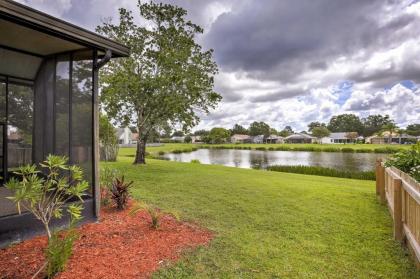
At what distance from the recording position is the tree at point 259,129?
3777 inches

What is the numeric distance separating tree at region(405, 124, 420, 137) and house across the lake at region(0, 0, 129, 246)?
87479 mm

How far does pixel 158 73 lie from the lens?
13.4 m

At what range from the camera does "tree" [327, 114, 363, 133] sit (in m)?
89.5

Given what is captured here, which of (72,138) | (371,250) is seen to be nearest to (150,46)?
(72,138)

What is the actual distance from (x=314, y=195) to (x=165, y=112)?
802 centimetres

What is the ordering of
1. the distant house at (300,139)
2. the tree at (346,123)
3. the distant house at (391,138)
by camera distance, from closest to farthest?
the distant house at (391,138) → the distant house at (300,139) → the tree at (346,123)

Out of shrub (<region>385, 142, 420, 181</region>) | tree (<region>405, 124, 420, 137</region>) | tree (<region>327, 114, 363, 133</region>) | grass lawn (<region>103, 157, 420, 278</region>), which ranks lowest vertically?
grass lawn (<region>103, 157, 420, 278</region>)

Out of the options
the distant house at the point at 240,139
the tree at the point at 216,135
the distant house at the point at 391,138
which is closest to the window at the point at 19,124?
the tree at the point at 216,135

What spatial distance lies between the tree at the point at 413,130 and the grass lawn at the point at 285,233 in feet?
266

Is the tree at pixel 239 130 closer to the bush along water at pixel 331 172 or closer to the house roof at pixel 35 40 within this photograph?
the bush along water at pixel 331 172

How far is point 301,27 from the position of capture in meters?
12.2

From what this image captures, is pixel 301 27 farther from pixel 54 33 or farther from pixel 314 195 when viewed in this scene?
pixel 54 33

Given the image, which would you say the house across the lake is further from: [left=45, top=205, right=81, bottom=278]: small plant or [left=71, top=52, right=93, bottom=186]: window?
[left=45, top=205, right=81, bottom=278]: small plant

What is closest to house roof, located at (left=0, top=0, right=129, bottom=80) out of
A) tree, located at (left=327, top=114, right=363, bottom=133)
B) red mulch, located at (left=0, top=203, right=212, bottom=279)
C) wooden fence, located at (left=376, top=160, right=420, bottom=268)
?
red mulch, located at (left=0, top=203, right=212, bottom=279)
